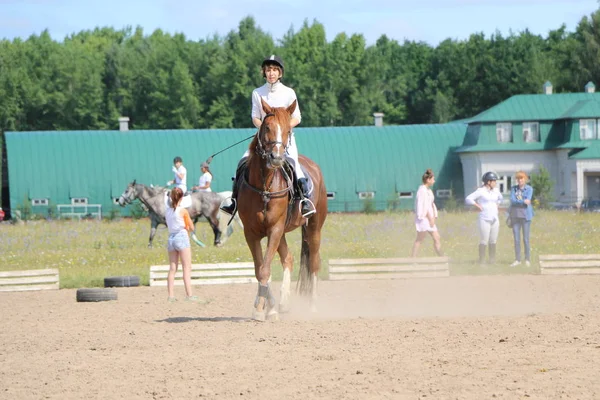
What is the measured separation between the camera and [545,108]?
65.4 metres

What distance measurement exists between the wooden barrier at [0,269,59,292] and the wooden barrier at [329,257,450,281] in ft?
17.7

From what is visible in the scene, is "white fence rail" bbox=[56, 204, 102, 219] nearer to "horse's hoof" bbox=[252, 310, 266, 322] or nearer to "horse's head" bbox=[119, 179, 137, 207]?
"horse's head" bbox=[119, 179, 137, 207]

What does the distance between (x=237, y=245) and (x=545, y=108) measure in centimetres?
4109

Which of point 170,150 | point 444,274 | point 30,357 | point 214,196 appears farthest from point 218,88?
point 30,357

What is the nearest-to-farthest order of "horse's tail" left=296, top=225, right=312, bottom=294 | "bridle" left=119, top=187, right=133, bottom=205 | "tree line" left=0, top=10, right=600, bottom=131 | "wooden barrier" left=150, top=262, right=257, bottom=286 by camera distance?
"horse's tail" left=296, top=225, right=312, bottom=294
"wooden barrier" left=150, top=262, right=257, bottom=286
"bridle" left=119, top=187, right=133, bottom=205
"tree line" left=0, top=10, right=600, bottom=131

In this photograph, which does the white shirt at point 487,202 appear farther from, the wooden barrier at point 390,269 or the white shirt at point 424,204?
the wooden barrier at point 390,269

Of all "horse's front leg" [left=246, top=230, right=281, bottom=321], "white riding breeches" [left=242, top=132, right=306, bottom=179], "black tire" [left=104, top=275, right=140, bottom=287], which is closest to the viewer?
"horse's front leg" [left=246, top=230, right=281, bottom=321]

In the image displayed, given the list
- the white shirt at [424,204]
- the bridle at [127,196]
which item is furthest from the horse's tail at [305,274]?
the bridle at [127,196]

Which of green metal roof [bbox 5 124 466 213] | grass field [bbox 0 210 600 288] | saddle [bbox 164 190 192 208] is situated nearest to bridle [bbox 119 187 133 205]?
grass field [bbox 0 210 600 288]

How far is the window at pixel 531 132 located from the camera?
64.4 meters

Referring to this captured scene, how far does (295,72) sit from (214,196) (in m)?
55.8

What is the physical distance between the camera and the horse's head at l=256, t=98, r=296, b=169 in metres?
12.6

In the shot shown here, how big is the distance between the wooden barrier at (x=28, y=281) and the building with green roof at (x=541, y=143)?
43.1 meters

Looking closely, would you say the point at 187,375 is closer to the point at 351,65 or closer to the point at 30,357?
the point at 30,357
